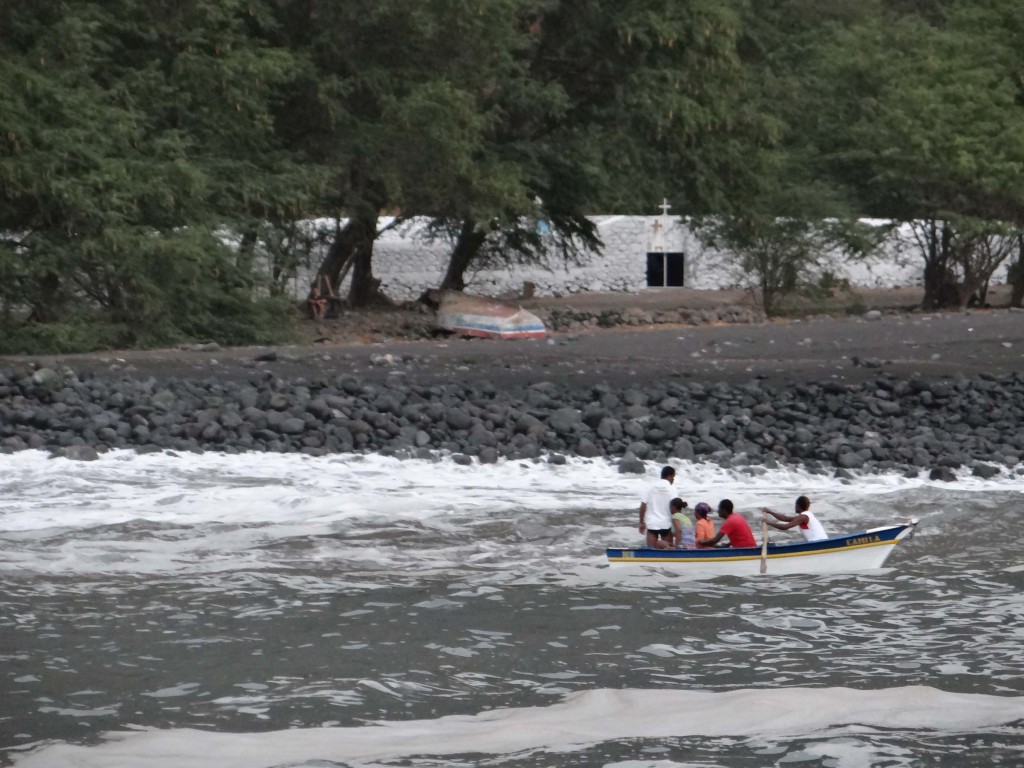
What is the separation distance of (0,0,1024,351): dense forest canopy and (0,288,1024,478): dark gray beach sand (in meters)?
2.85

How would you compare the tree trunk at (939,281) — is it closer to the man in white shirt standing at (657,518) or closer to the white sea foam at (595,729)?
the man in white shirt standing at (657,518)

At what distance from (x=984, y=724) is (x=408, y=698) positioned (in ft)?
11.6

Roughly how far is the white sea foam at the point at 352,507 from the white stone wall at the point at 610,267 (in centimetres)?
2049

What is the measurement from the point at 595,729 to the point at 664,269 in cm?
3354

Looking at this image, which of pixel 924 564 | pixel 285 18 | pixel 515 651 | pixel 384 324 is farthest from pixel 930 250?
pixel 515 651

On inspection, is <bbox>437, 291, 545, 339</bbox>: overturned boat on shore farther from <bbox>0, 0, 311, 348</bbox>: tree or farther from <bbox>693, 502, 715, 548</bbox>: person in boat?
<bbox>693, 502, 715, 548</bbox>: person in boat

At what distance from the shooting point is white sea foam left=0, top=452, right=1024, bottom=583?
13289 mm

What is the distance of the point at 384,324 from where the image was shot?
31.0 meters

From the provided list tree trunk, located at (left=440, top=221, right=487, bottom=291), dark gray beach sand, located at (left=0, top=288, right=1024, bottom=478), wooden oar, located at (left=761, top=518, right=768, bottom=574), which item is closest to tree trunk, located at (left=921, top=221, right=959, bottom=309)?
tree trunk, located at (left=440, top=221, right=487, bottom=291)

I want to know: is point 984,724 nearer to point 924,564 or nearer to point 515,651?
point 515,651

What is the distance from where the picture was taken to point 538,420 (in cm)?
1878

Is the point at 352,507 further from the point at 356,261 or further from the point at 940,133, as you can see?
the point at 940,133

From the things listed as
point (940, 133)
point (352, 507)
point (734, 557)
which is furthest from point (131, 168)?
point (940, 133)

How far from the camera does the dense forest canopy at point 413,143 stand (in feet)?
82.7
